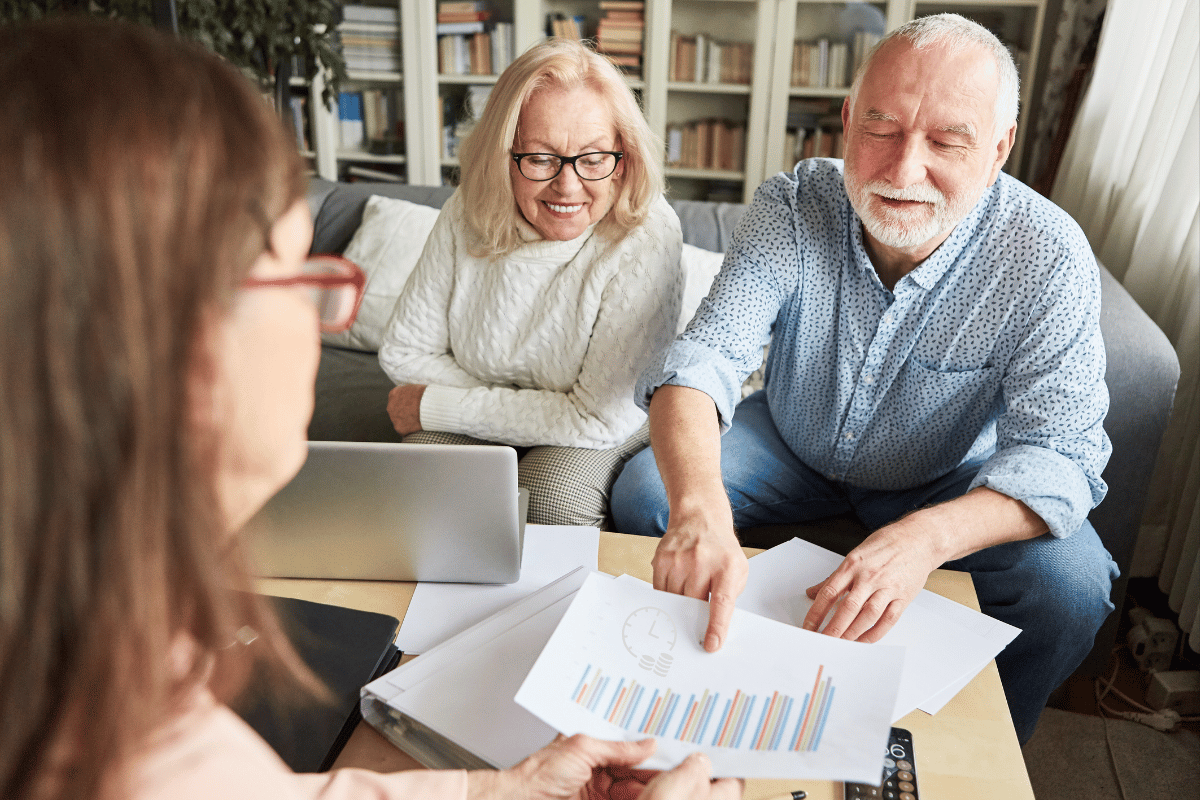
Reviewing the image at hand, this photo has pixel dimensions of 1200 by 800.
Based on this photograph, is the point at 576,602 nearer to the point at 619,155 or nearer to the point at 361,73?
the point at 619,155

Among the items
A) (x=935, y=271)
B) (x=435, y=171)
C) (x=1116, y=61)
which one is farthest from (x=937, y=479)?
(x=435, y=171)

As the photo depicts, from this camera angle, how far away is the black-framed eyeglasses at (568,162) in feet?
4.71

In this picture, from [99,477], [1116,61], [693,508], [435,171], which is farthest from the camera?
[435,171]

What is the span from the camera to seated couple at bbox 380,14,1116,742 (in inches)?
43.6

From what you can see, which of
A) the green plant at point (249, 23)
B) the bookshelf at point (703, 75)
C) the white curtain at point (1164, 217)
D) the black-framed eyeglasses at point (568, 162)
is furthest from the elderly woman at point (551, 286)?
the bookshelf at point (703, 75)

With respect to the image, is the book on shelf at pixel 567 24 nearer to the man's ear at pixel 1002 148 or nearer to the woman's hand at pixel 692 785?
the man's ear at pixel 1002 148

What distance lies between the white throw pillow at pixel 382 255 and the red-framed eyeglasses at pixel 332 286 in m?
1.66

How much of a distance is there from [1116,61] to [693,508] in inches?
81.8

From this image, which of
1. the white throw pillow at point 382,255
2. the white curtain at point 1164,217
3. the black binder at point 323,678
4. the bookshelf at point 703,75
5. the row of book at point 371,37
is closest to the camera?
the black binder at point 323,678

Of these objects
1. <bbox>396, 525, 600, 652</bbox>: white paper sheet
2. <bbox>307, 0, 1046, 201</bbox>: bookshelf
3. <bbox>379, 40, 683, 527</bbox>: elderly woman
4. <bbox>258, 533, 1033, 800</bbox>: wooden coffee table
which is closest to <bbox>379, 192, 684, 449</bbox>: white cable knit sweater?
<bbox>379, 40, 683, 527</bbox>: elderly woman

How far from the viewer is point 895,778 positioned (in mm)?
733

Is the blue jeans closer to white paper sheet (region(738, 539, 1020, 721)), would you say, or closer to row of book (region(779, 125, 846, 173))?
white paper sheet (region(738, 539, 1020, 721))

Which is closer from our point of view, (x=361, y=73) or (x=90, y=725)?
(x=90, y=725)

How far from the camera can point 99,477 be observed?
1.29ft
